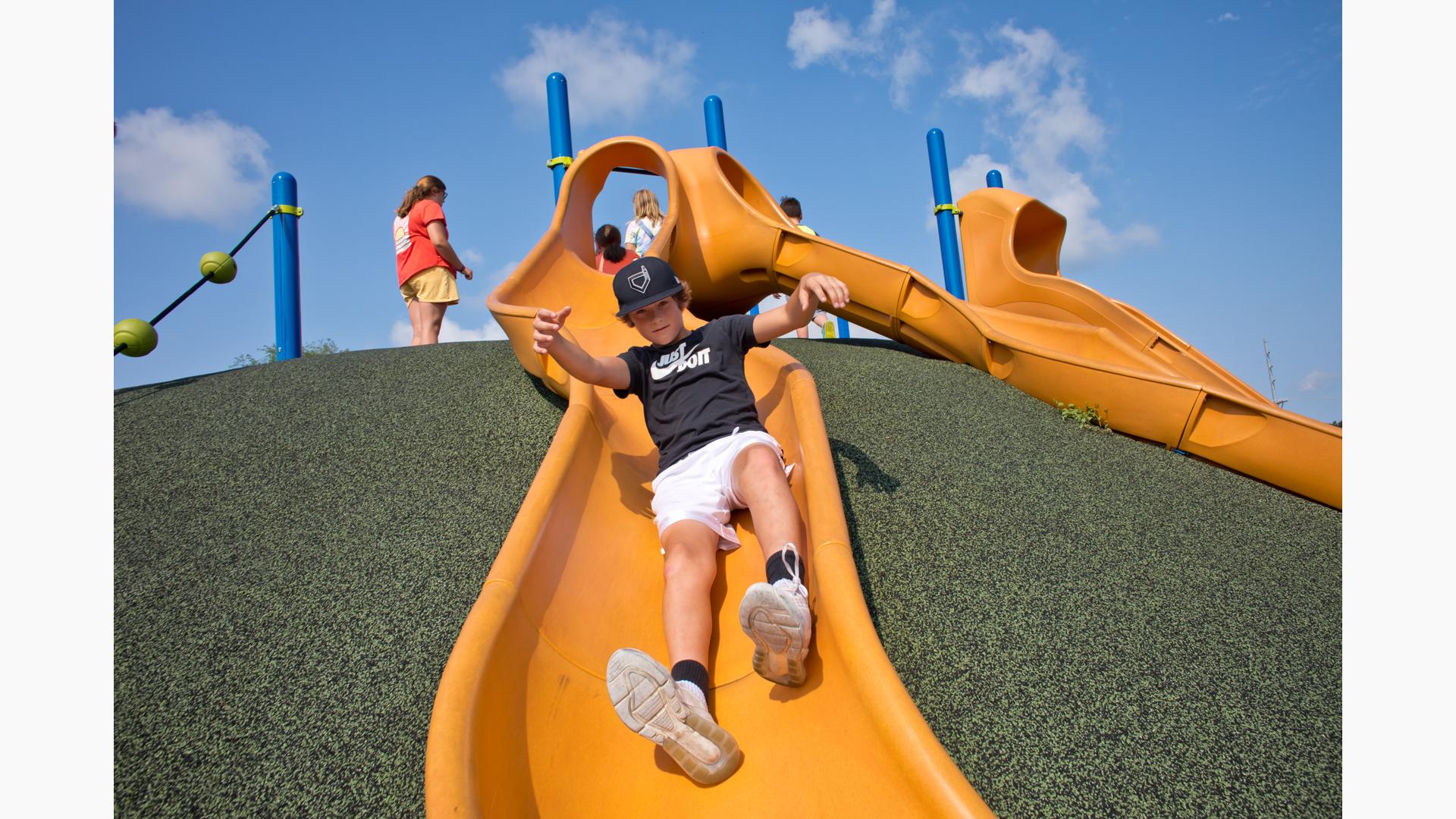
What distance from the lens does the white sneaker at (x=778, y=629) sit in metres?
1.61

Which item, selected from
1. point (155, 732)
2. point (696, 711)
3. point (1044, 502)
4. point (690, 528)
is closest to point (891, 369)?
point (1044, 502)

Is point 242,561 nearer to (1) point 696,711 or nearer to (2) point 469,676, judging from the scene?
(2) point 469,676

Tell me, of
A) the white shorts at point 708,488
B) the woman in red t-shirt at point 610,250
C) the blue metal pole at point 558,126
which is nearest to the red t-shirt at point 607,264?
the woman in red t-shirt at point 610,250

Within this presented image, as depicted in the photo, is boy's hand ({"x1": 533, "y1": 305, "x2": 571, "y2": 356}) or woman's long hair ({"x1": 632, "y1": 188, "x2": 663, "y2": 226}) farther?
woman's long hair ({"x1": 632, "y1": 188, "x2": 663, "y2": 226})

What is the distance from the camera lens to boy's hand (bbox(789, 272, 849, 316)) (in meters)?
2.08

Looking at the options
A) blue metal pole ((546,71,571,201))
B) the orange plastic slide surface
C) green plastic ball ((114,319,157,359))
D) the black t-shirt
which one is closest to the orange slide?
the orange plastic slide surface

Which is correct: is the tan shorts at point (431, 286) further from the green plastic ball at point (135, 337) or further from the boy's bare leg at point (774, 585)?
the boy's bare leg at point (774, 585)

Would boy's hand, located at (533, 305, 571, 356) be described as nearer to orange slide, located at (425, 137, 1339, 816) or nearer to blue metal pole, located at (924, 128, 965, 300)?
orange slide, located at (425, 137, 1339, 816)

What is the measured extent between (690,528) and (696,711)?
618 mm

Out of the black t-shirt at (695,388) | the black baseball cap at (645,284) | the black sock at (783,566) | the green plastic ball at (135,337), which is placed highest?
the green plastic ball at (135,337)

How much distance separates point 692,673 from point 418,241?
4622 millimetres

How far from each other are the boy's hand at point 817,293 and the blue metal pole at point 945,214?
27.0 feet

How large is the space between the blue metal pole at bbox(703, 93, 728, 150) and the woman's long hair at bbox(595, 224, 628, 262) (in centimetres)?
410

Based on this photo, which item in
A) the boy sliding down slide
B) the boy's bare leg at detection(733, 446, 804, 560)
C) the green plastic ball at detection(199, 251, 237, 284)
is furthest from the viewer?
the green plastic ball at detection(199, 251, 237, 284)
